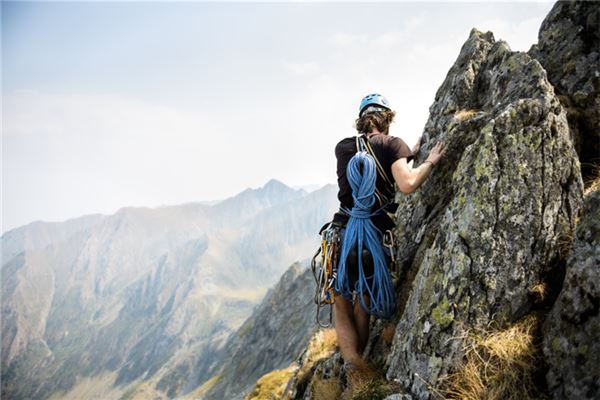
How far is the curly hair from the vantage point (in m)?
7.16

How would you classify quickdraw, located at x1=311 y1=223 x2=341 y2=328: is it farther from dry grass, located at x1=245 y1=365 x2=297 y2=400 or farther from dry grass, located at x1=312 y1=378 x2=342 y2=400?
dry grass, located at x1=245 y1=365 x2=297 y2=400

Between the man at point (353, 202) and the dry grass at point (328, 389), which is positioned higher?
the man at point (353, 202)

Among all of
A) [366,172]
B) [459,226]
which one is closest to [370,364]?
[459,226]

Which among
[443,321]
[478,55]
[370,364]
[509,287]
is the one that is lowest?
[370,364]

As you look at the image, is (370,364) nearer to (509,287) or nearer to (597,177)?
(509,287)

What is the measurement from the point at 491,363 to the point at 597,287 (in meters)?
1.63

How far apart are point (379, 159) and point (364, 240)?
165 cm

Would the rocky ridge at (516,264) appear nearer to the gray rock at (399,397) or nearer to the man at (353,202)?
the gray rock at (399,397)

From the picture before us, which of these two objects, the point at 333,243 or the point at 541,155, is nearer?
the point at 541,155

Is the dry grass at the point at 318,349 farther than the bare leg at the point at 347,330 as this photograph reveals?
Yes

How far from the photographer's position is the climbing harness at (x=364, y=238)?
668 centimetres

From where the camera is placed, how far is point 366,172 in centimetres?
668

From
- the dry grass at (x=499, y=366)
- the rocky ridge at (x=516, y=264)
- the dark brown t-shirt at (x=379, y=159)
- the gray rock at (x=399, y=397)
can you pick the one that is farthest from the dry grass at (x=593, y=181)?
the gray rock at (x=399, y=397)

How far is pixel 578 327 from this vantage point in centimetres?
414
